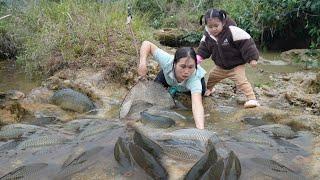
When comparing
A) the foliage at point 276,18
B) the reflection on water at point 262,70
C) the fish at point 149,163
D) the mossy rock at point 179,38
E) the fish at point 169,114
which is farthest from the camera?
the mossy rock at point 179,38

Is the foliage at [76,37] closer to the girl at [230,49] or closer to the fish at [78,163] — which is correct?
the girl at [230,49]

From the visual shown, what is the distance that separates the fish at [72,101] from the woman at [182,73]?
0.70 metres

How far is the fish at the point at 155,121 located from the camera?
3961 mm

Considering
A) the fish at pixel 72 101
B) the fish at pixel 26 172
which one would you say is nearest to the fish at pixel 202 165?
the fish at pixel 26 172

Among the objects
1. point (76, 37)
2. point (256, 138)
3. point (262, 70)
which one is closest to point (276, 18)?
point (262, 70)

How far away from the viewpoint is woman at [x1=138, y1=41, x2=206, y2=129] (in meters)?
4.37

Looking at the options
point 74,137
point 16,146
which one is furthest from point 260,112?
point 16,146

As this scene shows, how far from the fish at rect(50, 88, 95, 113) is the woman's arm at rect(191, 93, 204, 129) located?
1.20m

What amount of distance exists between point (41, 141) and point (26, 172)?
548mm

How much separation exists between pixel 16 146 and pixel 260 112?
2453 millimetres

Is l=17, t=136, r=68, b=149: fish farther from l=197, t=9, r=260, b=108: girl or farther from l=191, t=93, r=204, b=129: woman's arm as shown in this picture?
l=197, t=9, r=260, b=108: girl

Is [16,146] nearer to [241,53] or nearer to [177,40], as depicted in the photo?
[241,53]

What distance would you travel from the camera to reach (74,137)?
3.76m

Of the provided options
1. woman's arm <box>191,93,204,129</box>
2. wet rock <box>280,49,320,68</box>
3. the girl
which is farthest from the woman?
wet rock <box>280,49,320,68</box>
